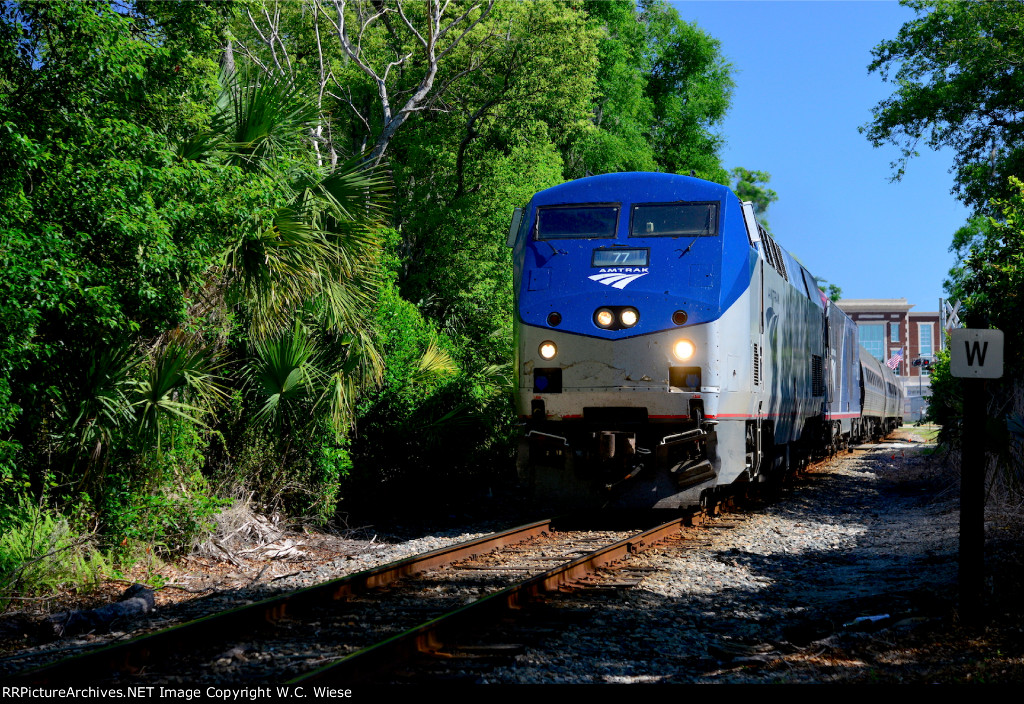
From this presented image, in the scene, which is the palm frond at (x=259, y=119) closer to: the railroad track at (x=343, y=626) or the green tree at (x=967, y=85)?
the railroad track at (x=343, y=626)

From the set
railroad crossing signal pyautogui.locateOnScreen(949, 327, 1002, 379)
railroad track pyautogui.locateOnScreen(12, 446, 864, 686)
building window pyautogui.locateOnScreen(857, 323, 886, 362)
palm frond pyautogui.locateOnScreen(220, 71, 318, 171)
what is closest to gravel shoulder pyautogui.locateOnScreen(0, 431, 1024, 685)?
railroad track pyautogui.locateOnScreen(12, 446, 864, 686)

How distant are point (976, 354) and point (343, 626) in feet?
16.6

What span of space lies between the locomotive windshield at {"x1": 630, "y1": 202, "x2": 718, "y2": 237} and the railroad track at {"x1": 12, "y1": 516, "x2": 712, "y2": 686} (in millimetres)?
3617

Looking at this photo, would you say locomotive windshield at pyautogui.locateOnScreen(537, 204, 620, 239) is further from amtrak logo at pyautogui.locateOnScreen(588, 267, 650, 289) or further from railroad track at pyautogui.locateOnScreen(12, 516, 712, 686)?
railroad track at pyautogui.locateOnScreen(12, 516, 712, 686)

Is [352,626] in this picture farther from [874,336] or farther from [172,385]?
[874,336]

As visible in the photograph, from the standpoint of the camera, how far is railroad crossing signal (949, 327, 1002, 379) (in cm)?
668

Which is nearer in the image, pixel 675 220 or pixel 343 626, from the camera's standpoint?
pixel 343 626

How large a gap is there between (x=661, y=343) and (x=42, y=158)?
20.3ft

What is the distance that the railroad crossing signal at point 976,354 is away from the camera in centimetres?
668

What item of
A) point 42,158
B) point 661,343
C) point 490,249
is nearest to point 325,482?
point 661,343

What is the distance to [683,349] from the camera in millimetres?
9789

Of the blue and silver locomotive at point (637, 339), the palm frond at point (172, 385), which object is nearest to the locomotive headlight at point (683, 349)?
the blue and silver locomotive at point (637, 339)

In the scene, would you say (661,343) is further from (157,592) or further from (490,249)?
(490,249)

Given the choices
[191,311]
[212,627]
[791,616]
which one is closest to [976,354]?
[791,616]
